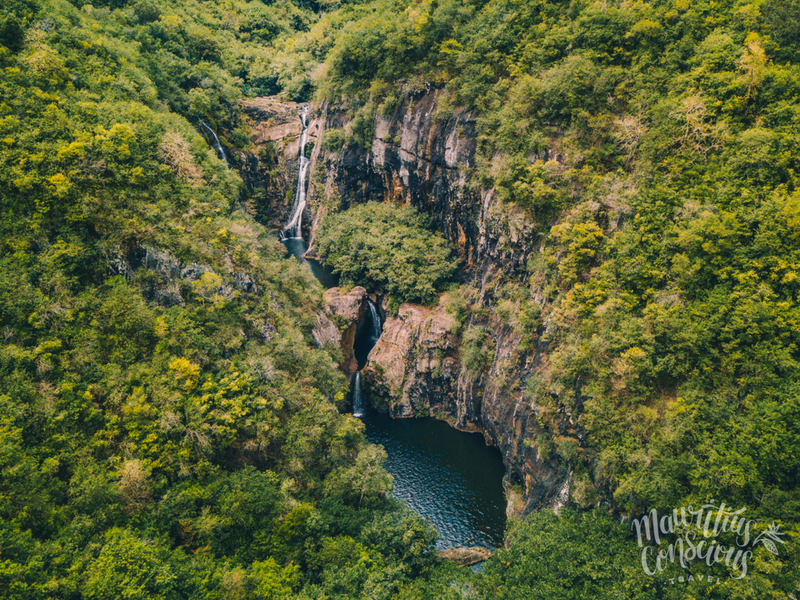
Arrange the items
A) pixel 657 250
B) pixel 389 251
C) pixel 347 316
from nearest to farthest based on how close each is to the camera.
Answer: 1. pixel 657 250
2. pixel 347 316
3. pixel 389 251

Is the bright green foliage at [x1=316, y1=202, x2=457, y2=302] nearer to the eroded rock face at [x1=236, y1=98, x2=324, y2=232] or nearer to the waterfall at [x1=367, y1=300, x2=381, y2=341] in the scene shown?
the waterfall at [x1=367, y1=300, x2=381, y2=341]

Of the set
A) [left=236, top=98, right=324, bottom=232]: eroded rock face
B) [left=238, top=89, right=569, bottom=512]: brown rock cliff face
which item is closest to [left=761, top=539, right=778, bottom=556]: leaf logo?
[left=238, top=89, right=569, bottom=512]: brown rock cliff face

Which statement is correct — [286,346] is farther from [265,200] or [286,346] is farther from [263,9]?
[263,9]

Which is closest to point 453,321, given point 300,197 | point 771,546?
point 771,546

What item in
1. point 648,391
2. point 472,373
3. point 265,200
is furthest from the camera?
point 265,200

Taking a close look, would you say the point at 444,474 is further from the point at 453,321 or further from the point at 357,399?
the point at 453,321

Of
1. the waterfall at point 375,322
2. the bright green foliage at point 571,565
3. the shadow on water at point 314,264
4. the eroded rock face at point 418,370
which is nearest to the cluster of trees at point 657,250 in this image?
the bright green foliage at point 571,565

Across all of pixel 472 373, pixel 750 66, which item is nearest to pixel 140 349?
pixel 472 373
